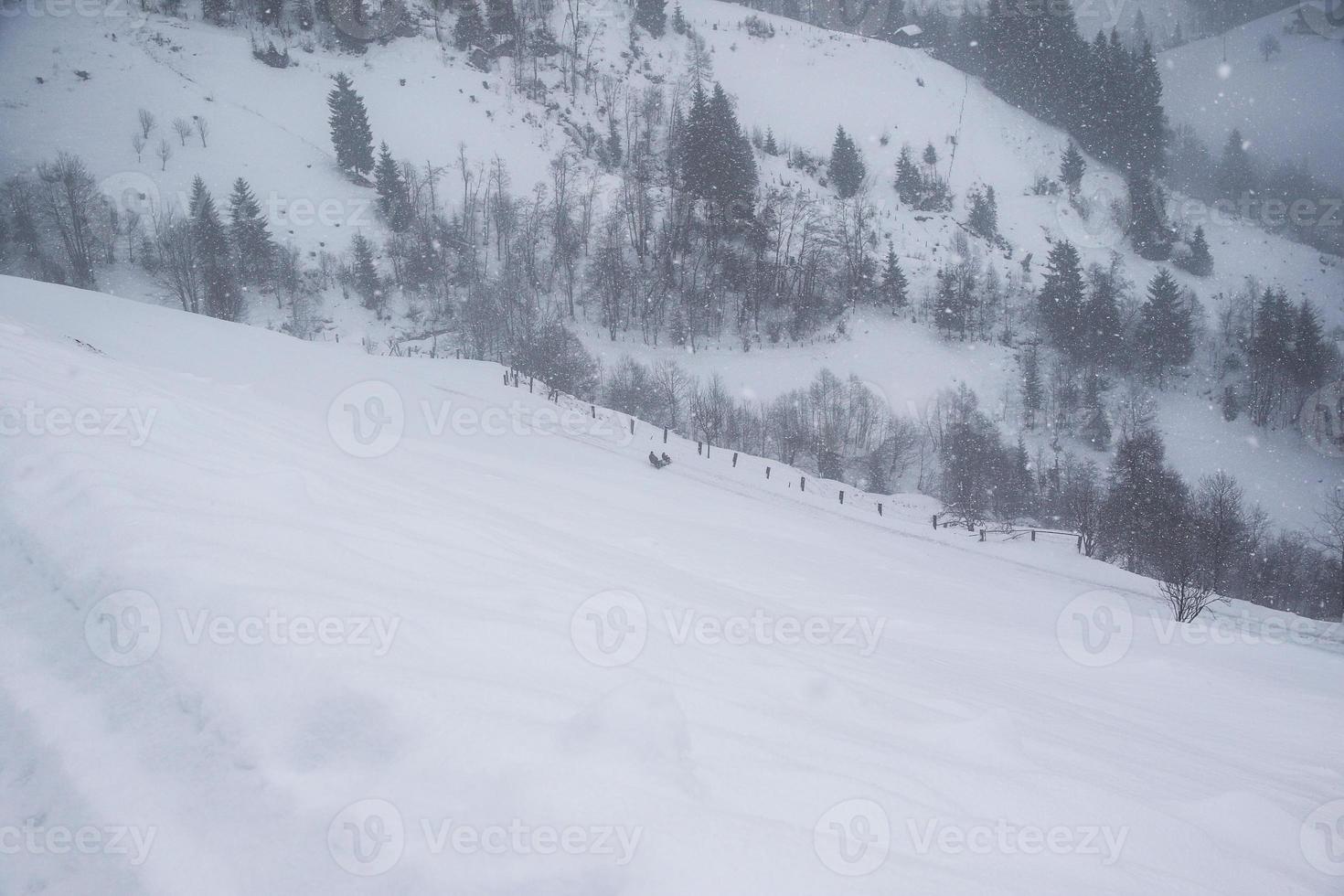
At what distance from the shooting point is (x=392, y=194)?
47844 mm

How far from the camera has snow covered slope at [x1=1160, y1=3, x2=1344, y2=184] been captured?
3044 inches

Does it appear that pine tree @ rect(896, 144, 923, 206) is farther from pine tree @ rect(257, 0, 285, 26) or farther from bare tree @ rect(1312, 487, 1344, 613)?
pine tree @ rect(257, 0, 285, 26)

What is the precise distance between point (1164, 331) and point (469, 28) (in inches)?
3008

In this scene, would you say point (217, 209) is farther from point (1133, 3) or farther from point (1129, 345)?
point (1133, 3)

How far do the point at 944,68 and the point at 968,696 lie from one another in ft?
327

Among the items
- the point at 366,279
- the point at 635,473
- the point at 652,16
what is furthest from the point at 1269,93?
the point at 366,279

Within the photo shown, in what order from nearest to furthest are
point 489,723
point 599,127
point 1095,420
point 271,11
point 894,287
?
point 489,723, point 1095,420, point 894,287, point 271,11, point 599,127

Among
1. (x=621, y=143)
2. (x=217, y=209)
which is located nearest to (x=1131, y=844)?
(x=217, y=209)

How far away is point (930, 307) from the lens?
49156 mm

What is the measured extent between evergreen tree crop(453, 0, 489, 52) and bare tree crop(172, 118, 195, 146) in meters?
29.2

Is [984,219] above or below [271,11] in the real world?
below

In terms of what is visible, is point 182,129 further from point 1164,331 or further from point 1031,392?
point 1164,331

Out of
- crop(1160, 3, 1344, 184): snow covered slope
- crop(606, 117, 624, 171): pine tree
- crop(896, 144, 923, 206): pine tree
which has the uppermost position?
crop(1160, 3, 1344, 184): snow covered slope


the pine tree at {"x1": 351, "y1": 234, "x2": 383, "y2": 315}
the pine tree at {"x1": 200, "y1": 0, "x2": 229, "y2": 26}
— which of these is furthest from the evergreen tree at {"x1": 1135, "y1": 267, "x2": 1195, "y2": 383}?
the pine tree at {"x1": 200, "y1": 0, "x2": 229, "y2": 26}
